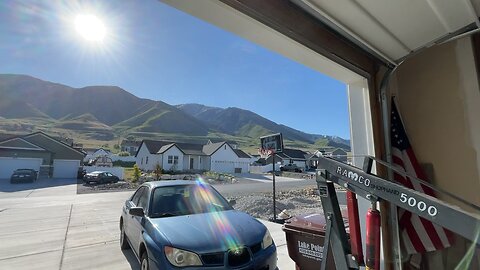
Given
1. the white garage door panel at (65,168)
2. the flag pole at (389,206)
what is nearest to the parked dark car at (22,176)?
the white garage door panel at (65,168)

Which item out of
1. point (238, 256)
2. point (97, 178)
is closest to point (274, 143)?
point (238, 256)

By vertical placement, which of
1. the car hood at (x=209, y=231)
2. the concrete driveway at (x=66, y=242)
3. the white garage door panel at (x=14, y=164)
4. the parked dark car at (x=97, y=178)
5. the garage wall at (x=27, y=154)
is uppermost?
the garage wall at (x=27, y=154)

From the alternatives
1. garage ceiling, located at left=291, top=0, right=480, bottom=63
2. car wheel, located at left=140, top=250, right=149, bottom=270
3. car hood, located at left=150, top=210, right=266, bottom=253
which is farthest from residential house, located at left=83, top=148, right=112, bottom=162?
garage ceiling, located at left=291, top=0, right=480, bottom=63

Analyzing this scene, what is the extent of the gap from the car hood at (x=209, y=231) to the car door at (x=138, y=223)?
0.33m

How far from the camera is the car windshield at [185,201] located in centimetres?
404

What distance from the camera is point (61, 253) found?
18.3 ft

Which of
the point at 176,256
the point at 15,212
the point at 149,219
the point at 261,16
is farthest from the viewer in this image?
the point at 15,212

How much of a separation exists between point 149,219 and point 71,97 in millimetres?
217678

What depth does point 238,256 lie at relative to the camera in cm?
317

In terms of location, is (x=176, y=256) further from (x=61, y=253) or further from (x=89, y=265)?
(x=61, y=253)

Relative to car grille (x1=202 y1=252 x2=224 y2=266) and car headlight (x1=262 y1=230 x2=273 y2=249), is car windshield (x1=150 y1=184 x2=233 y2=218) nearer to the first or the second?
car headlight (x1=262 y1=230 x2=273 y2=249)

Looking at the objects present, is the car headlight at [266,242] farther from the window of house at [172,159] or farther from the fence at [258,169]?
the fence at [258,169]

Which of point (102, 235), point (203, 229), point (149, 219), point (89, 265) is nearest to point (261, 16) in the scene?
point (203, 229)

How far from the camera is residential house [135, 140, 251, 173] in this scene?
134 feet
